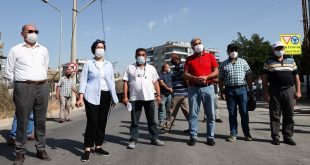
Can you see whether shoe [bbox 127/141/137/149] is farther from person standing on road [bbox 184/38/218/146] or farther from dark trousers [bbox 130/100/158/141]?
person standing on road [bbox 184/38/218/146]

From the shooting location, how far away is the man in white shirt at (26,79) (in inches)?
223

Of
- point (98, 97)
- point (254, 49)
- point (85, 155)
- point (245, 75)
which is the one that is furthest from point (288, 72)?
point (254, 49)

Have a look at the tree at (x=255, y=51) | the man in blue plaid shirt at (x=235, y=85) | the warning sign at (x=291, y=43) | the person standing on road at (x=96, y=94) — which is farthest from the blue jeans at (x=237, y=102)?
the tree at (x=255, y=51)

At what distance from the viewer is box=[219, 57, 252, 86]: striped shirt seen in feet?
23.9

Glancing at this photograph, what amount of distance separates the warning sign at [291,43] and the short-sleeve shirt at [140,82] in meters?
13.6

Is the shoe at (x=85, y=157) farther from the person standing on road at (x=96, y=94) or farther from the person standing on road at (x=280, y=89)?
the person standing on road at (x=280, y=89)

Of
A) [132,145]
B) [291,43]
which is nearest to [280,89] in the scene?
[132,145]

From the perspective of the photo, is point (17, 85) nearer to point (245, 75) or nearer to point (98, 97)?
point (98, 97)

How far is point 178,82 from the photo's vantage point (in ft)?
29.4

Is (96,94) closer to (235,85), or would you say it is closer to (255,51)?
(235,85)

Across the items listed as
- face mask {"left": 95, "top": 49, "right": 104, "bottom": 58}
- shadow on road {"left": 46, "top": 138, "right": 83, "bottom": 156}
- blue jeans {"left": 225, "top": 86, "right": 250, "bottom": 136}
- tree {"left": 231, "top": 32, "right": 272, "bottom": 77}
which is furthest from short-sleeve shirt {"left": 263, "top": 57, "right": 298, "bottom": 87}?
tree {"left": 231, "top": 32, "right": 272, "bottom": 77}

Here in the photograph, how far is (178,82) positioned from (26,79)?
411 cm

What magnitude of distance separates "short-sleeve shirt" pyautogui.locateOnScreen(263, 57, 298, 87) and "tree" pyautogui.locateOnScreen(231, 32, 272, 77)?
4289 cm

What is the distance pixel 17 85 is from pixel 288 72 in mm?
4725
